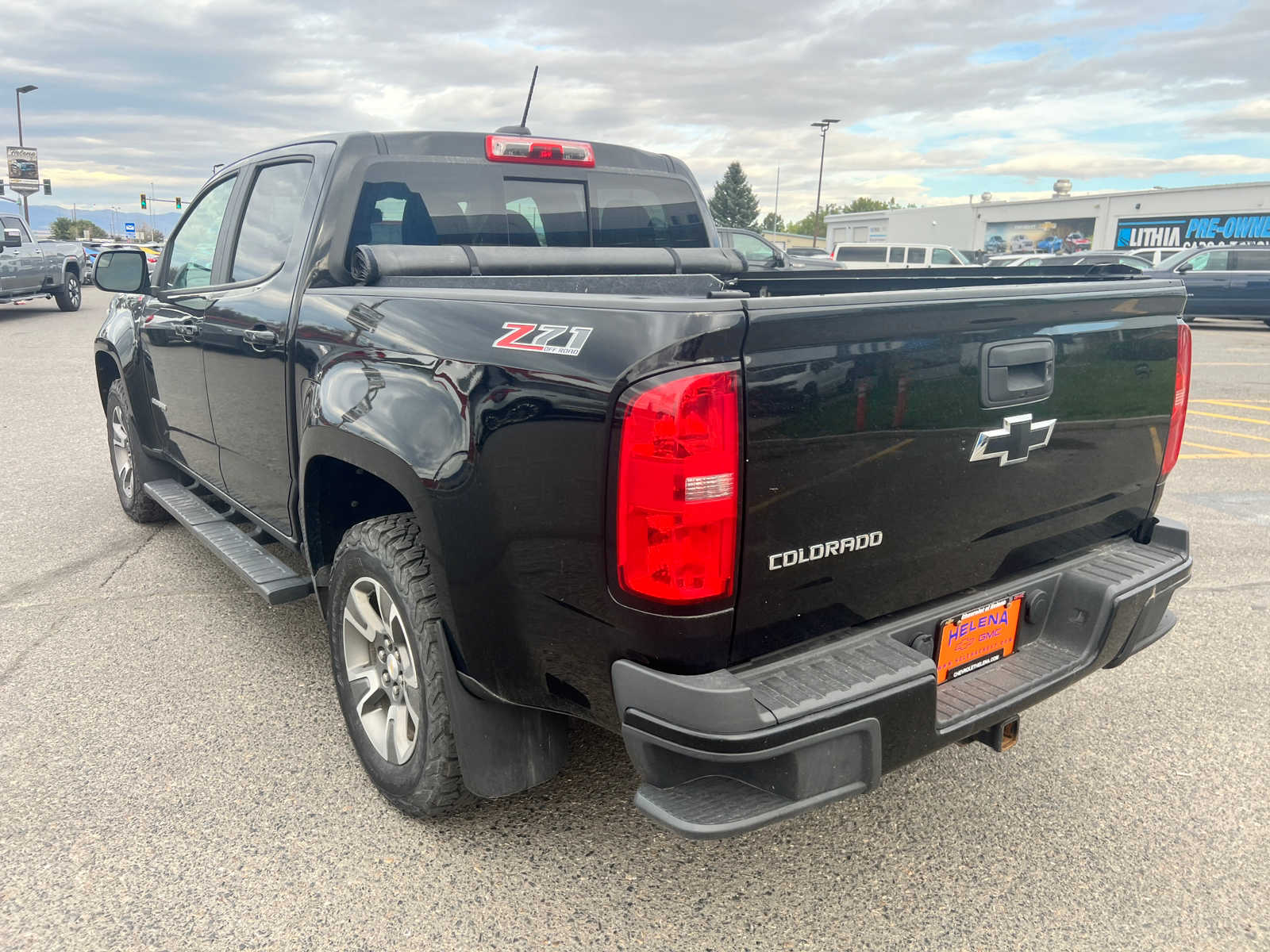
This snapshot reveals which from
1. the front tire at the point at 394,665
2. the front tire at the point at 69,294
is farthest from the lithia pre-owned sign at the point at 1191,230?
the front tire at the point at 394,665

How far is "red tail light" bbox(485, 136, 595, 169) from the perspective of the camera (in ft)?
11.5

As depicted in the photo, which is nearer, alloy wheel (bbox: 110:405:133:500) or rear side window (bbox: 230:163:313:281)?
rear side window (bbox: 230:163:313:281)

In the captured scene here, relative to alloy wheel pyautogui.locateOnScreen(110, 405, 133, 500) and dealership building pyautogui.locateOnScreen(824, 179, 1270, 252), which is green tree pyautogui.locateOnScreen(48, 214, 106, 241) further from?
alloy wheel pyautogui.locateOnScreen(110, 405, 133, 500)

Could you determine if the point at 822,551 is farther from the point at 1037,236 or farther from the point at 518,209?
the point at 1037,236

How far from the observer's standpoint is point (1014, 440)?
90.4 inches

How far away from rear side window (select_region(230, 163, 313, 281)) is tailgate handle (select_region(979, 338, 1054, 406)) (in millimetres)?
2349

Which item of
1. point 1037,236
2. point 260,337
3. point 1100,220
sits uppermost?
point 1100,220

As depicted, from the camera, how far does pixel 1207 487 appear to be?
6547 millimetres

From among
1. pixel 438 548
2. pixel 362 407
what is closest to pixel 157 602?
pixel 362 407

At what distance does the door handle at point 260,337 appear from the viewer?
3.18 metres

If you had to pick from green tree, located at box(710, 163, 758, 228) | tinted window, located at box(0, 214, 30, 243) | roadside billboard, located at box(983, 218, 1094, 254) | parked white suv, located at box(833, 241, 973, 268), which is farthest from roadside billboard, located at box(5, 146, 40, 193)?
green tree, located at box(710, 163, 758, 228)

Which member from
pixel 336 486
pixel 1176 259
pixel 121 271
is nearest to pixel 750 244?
pixel 1176 259

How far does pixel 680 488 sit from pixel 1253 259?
2064cm

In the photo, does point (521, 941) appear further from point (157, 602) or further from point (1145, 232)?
point (1145, 232)
